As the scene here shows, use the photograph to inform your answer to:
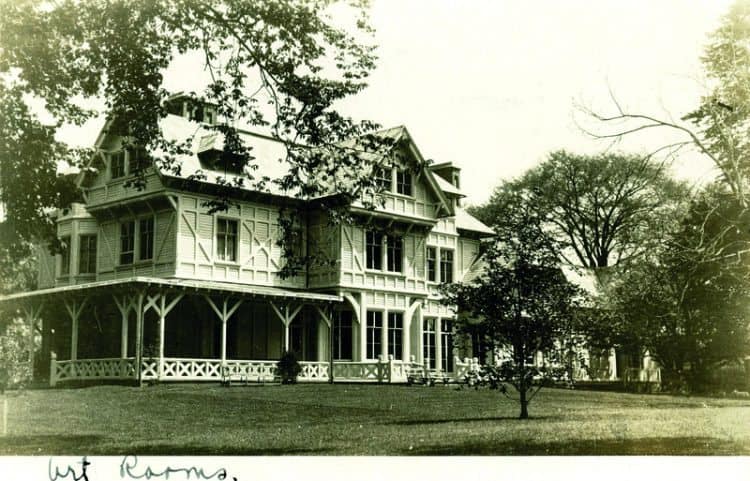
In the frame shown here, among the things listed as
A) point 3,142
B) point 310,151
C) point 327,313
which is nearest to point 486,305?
point 310,151

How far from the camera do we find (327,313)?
104 ft

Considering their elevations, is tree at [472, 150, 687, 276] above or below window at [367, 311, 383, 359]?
above

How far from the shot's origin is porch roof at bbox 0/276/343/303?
25062 mm

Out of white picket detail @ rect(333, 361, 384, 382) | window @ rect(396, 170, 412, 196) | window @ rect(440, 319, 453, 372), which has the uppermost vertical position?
window @ rect(396, 170, 412, 196)

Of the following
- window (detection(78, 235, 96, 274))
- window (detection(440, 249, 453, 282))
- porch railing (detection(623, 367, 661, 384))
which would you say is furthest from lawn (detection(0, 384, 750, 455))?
porch railing (detection(623, 367, 661, 384))

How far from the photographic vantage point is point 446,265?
3678 centimetres

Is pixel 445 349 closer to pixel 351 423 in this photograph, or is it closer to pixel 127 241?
pixel 127 241

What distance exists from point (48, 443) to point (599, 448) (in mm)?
8574

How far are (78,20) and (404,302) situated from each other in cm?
2070

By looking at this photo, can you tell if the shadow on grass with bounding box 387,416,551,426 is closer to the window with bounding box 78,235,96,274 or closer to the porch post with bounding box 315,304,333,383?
the porch post with bounding box 315,304,333,383

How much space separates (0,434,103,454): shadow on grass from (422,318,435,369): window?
2198 centimetres

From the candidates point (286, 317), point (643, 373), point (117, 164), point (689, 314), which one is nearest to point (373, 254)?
point (286, 317)
